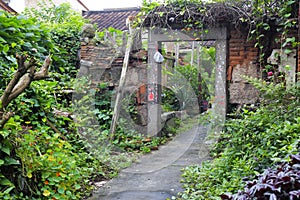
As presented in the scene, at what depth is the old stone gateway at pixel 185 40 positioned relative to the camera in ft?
16.4

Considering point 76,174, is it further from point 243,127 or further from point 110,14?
point 110,14

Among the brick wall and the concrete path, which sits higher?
the brick wall

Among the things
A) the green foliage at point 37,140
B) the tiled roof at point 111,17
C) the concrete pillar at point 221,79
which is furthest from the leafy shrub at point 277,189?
the tiled roof at point 111,17

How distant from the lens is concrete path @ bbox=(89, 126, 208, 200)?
333 centimetres

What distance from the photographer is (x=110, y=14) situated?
1217cm

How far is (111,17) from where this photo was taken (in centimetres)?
1170

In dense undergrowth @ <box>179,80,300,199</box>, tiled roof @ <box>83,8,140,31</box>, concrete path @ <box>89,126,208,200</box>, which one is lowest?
A: concrete path @ <box>89,126,208,200</box>

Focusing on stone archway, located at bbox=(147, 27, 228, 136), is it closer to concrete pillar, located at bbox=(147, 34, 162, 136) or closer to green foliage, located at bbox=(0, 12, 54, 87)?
concrete pillar, located at bbox=(147, 34, 162, 136)

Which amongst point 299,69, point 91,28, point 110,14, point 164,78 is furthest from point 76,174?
point 110,14

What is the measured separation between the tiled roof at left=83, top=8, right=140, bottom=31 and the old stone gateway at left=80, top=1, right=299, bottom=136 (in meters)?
4.45

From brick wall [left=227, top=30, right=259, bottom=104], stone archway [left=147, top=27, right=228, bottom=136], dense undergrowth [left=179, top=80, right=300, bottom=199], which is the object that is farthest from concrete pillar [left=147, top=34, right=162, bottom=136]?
dense undergrowth [left=179, top=80, right=300, bottom=199]

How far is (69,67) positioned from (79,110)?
4.66 feet

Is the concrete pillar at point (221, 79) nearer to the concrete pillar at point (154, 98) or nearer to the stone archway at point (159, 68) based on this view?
the stone archway at point (159, 68)

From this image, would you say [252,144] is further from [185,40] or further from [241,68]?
[185,40]
